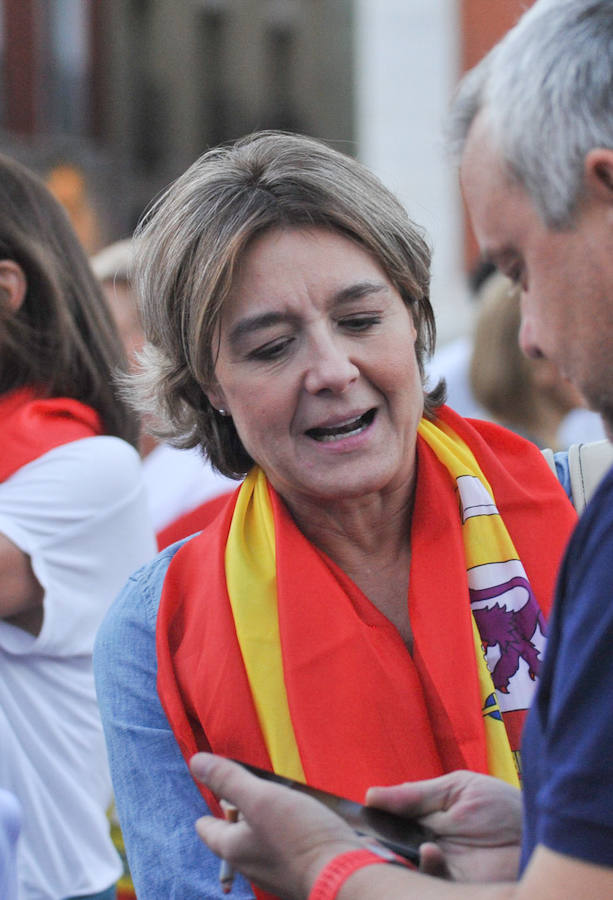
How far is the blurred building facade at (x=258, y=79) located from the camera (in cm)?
1884

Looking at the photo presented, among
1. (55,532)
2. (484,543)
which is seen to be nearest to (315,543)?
(484,543)

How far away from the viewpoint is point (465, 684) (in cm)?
194

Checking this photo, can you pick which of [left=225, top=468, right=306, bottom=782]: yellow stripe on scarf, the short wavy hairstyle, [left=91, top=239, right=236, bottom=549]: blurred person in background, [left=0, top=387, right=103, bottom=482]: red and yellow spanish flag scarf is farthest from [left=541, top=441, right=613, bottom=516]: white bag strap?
[left=91, top=239, right=236, bottom=549]: blurred person in background

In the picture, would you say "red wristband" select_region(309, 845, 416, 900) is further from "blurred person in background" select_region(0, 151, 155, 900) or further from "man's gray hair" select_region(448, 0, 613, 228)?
"blurred person in background" select_region(0, 151, 155, 900)

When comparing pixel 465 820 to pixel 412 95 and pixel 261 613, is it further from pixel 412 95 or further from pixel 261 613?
pixel 412 95

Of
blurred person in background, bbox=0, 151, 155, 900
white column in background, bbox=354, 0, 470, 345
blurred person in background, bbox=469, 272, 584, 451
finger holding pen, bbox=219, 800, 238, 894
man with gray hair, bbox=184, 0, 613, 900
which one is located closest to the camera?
man with gray hair, bbox=184, 0, 613, 900

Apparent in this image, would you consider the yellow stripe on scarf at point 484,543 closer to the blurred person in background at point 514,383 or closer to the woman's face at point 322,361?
the woman's face at point 322,361

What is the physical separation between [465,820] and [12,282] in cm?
175

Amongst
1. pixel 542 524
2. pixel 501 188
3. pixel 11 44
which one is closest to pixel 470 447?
pixel 542 524

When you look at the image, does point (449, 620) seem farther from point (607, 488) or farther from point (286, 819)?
point (607, 488)

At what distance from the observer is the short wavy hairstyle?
2201mm

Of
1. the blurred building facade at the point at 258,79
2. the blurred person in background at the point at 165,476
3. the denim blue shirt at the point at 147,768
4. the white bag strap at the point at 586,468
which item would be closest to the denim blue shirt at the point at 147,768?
the denim blue shirt at the point at 147,768

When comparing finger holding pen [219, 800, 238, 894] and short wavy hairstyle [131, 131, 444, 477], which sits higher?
short wavy hairstyle [131, 131, 444, 477]

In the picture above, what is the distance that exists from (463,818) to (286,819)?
0.22 meters
